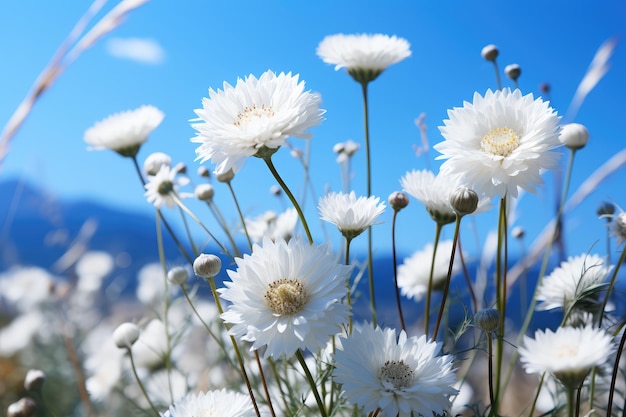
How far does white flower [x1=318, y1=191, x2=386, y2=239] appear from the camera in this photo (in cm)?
63

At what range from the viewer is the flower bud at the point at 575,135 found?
799 mm

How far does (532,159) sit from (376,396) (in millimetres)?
251

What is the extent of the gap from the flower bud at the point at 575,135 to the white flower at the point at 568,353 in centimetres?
36

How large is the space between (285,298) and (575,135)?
1.44 feet

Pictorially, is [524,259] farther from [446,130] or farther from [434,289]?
[446,130]

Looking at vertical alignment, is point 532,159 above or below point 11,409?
above

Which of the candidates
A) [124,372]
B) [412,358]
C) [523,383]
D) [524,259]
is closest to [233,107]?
[412,358]

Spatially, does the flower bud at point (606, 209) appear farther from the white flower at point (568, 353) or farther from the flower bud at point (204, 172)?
the flower bud at point (204, 172)

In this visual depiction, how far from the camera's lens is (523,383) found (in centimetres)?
222

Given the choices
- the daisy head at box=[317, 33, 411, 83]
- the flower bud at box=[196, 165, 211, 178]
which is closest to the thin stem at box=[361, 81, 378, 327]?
the daisy head at box=[317, 33, 411, 83]

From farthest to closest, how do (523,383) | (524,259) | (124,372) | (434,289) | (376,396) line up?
1. (523,383)
2. (124,372)
3. (524,259)
4. (434,289)
5. (376,396)

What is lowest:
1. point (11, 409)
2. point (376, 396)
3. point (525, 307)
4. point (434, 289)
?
point (11, 409)

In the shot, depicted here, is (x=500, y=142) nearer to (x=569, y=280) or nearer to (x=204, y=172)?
(x=569, y=280)

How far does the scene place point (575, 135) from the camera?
0.80 meters
